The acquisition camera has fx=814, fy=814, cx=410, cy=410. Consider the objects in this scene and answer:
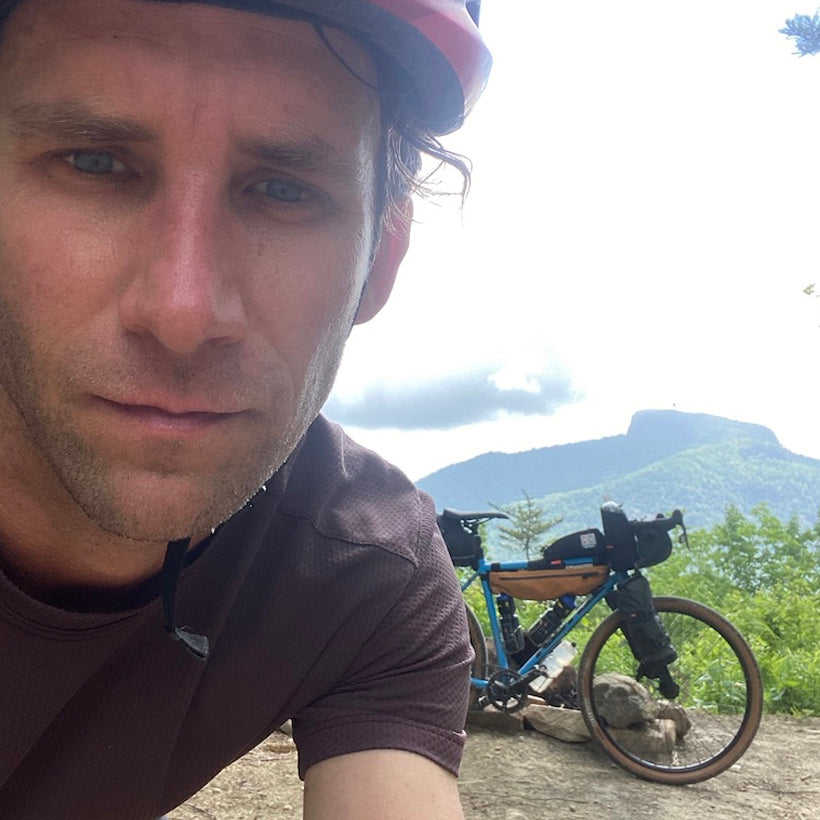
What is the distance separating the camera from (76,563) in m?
1.36

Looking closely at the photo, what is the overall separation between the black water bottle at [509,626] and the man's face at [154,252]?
4516mm

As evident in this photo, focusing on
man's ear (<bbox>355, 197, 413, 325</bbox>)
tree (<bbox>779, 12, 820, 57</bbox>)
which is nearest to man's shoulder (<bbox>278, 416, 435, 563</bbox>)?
man's ear (<bbox>355, 197, 413, 325</bbox>)

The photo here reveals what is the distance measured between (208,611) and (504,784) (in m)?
3.93

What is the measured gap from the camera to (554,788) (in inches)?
188

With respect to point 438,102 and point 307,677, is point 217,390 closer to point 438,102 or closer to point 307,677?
point 307,677

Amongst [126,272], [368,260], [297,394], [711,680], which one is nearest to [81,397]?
[126,272]

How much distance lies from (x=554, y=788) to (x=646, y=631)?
107 cm

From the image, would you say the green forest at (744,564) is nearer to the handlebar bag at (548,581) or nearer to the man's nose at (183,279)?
the handlebar bag at (548,581)

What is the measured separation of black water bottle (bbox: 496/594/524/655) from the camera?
5504 millimetres

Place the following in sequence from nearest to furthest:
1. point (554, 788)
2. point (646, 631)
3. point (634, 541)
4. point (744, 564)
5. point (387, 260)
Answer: point (387, 260) → point (554, 788) → point (646, 631) → point (634, 541) → point (744, 564)

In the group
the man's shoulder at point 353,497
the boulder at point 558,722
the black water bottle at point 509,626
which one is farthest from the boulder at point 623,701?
the man's shoulder at point 353,497

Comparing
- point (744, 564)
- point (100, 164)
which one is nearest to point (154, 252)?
point (100, 164)

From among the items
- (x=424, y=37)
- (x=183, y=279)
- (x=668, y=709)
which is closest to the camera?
(x=183, y=279)

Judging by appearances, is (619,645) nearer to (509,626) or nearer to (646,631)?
(646,631)
